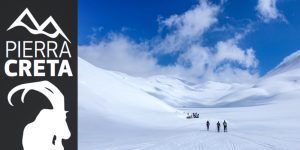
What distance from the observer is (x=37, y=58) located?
488 inches

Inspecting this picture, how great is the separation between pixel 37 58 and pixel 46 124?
217 centimetres

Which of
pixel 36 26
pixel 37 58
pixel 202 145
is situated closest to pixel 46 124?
pixel 37 58

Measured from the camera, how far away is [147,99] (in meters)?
109

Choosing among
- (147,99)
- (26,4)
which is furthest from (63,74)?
(147,99)

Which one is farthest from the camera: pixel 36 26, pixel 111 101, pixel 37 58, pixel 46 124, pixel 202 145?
pixel 111 101

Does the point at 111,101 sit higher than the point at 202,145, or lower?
higher

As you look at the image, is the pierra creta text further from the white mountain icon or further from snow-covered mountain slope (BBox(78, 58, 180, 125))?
snow-covered mountain slope (BBox(78, 58, 180, 125))

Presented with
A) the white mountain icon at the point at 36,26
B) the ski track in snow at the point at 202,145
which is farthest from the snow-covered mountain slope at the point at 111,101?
the white mountain icon at the point at 36,26

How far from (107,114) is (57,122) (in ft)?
179

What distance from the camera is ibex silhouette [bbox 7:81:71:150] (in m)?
12.8

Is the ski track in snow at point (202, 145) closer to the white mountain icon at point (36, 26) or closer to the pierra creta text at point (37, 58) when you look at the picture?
the pierra creta text at point (37, 58)

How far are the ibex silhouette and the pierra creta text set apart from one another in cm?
47

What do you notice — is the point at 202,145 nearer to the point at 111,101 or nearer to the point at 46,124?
the point at 46,124

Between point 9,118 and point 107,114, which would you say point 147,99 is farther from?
point 9,118
